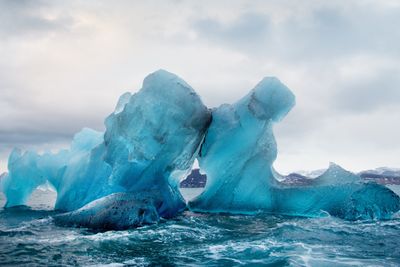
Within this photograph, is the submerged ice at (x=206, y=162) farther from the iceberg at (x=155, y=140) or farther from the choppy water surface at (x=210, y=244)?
the choppy water surface at (x=210, y=244)

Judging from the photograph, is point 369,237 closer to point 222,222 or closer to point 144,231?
point 222,222

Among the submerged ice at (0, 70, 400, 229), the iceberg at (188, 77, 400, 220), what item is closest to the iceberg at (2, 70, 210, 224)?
the submerged ice at (0, 70, 400, 229)

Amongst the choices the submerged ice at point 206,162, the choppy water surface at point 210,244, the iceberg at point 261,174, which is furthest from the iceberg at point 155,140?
the choppy water surface at point 210,244

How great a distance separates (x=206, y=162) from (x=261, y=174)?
2320mm

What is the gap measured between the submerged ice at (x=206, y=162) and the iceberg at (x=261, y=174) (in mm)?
37

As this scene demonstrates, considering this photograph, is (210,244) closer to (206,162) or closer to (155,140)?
(155,140)

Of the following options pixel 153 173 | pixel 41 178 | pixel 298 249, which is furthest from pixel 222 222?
pixel 41 178

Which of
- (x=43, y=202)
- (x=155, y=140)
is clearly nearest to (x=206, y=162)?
(x=155, y=140)

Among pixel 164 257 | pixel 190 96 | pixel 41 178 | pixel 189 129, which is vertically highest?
pixel 190 96

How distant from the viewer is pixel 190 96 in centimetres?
1387

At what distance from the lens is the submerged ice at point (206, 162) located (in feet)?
44.9

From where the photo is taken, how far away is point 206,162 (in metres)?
15.4

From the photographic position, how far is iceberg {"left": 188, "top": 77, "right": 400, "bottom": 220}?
1411cm

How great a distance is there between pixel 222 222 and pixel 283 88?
5.96m
